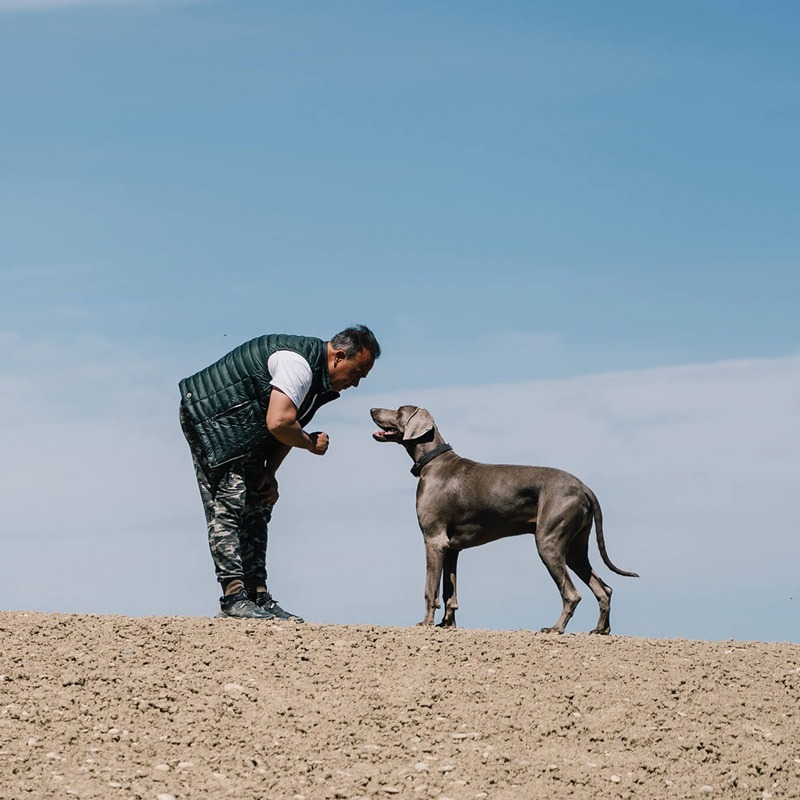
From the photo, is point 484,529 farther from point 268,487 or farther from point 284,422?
point 284,422

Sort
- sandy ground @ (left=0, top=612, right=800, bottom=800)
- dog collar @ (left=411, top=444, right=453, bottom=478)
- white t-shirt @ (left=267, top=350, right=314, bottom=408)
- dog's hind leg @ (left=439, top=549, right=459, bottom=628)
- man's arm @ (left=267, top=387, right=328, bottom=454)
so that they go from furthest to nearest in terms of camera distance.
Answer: dog collar @ (left=411, top=444, right=453, bottom=478)
dog's hind leg @ (left=439, top=549, right=459, bottom=628)
white t-shirt @ (left=267, top=350, right=314, bottom=408)
man's arm @ (left=267, top=387, right=328, bottom=454)
sandy ground @ (left=0, top=612, right=800, bottom=800)

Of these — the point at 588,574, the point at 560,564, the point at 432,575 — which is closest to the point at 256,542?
the point at 432,575

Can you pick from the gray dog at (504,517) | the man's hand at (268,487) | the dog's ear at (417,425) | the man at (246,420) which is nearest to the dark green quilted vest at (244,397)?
the man at (246,420)

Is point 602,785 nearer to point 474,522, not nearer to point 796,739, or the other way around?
point 796,739

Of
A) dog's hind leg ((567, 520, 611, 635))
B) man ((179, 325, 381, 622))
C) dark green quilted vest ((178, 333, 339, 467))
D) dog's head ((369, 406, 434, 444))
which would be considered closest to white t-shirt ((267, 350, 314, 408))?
man ((179, 325, 381, 622))

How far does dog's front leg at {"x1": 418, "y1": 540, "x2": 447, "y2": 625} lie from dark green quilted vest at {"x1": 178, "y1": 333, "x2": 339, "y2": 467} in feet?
5.58

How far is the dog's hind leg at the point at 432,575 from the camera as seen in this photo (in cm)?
1077

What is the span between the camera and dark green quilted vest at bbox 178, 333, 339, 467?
10.2m

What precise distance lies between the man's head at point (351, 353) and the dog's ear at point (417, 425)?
1.30 meters

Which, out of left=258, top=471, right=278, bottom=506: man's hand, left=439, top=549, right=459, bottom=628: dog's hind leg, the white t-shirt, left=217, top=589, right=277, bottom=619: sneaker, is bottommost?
left=217, top=589, right=277, bottom=619: sneaker

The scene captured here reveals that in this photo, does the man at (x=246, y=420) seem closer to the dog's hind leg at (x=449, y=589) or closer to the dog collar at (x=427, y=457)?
the dog collar at (x=427, y=457)

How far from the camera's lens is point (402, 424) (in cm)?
1155

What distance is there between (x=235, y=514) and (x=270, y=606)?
0.96m

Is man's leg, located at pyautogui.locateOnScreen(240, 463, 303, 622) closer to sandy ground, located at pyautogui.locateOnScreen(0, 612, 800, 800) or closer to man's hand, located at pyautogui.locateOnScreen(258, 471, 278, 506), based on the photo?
man's hand, located at pyautogui.locateOnScreen(258, 471, 278, 506)
